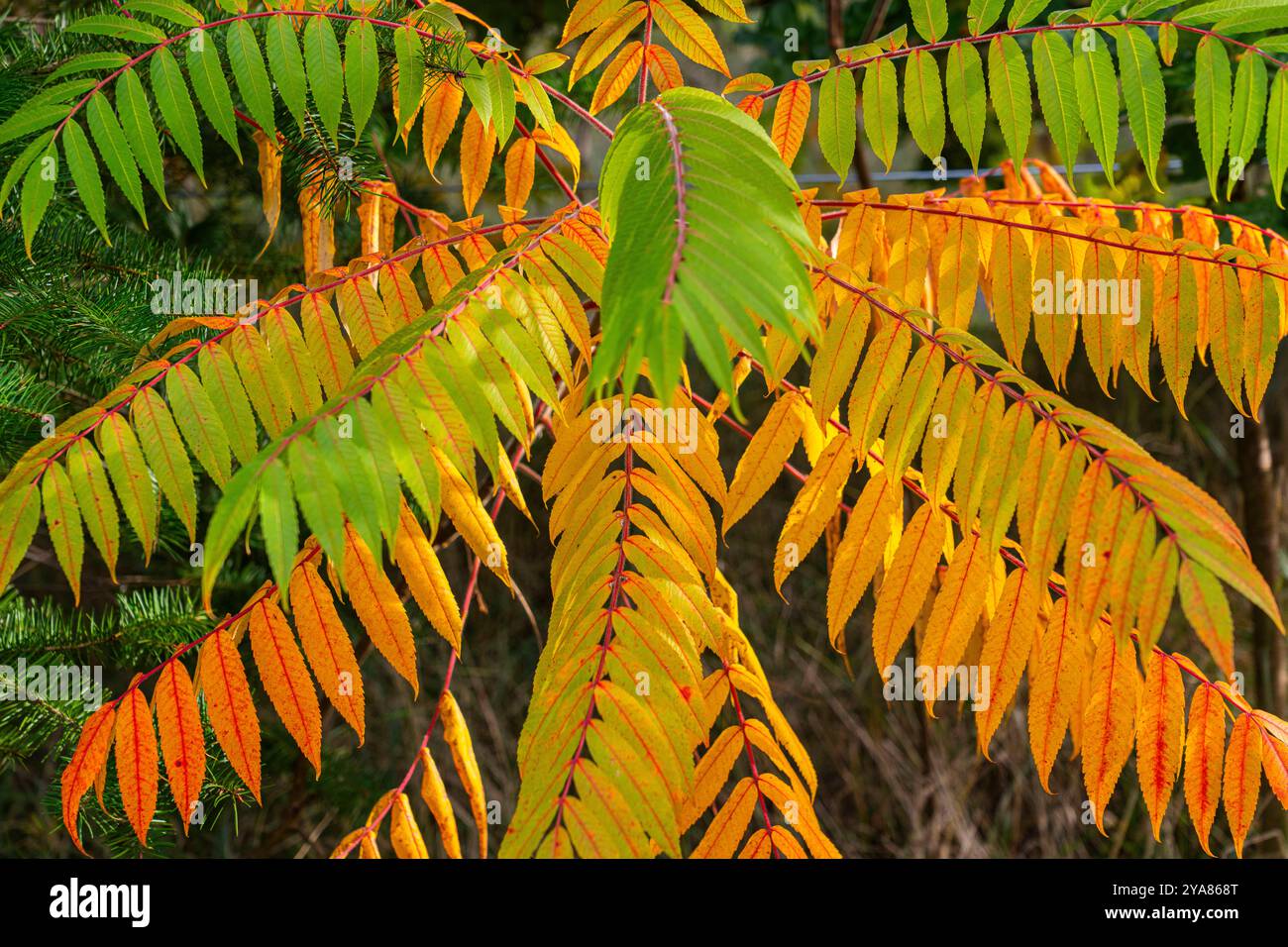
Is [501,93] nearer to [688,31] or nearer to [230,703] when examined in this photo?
[688,31]

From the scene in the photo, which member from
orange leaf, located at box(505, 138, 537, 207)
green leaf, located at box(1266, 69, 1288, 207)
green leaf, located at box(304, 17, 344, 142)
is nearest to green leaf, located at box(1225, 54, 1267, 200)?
green leaf, located at box(1266, 69, 1288, 207)

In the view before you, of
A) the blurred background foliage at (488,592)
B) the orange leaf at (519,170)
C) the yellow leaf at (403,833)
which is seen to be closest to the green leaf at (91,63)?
the blurred background foliage at (488,592)

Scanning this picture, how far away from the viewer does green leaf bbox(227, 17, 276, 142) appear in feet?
3.18

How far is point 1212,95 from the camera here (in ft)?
Answer: 3.25

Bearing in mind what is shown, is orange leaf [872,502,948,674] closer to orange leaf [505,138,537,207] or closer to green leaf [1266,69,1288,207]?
green leaf [1266,69,1288,207]

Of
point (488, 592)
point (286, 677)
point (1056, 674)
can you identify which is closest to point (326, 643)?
point (286, 677)

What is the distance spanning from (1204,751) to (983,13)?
2.17 feet

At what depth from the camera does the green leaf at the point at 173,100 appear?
0.96 metres

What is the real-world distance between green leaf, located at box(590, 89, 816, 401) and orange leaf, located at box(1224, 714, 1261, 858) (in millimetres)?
573

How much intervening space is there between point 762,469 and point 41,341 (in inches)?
30.7

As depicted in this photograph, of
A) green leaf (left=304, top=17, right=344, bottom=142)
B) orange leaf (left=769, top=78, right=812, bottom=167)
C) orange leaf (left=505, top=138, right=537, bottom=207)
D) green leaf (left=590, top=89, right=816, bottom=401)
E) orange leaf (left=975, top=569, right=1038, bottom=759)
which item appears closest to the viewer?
green leaf (left=590, top=89, right=816, bottom=401)

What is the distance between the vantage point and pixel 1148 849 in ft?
7.63

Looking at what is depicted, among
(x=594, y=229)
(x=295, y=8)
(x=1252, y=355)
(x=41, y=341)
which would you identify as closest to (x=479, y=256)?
(x=594, y=229)

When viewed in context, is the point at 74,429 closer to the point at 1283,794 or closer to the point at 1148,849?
the point at 1283,794
